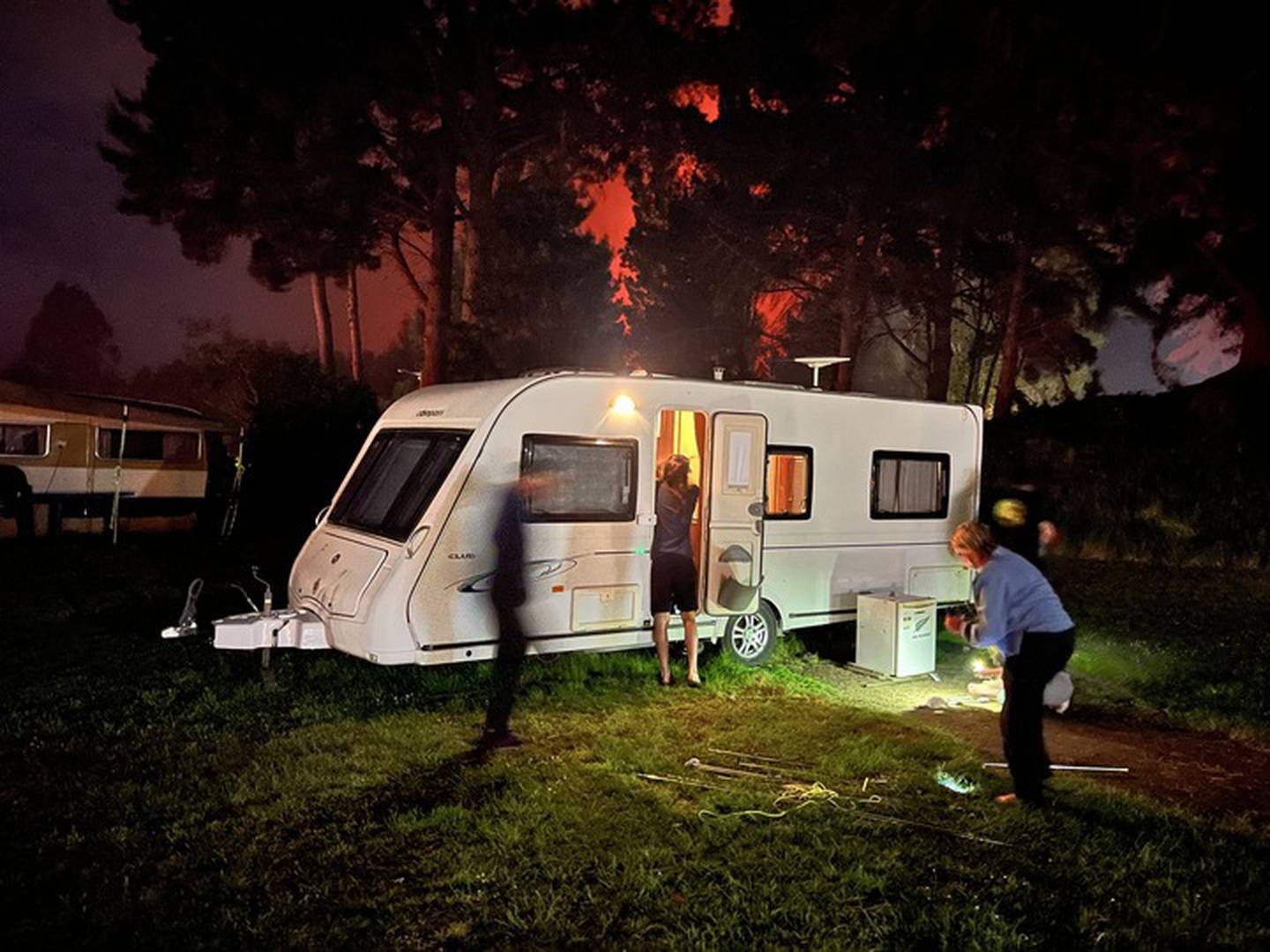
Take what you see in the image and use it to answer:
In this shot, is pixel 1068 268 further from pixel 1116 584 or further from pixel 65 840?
pixel 65 840

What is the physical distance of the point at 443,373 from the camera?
21.1 m

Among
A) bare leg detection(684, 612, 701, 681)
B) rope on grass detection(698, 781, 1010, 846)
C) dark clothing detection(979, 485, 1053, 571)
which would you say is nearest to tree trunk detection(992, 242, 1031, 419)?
dark clothing detection(979, 485, 1053, 571)

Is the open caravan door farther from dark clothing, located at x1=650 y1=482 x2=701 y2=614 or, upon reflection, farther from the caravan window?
the caravan window

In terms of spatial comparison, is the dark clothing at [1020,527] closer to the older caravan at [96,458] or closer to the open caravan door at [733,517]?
the open caravan door at [733,517]

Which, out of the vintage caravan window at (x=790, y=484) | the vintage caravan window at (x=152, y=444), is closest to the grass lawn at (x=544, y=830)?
the vintage caravan window at (x=790, y=484)

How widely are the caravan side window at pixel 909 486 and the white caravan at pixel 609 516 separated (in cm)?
2

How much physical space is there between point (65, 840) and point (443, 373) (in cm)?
1679

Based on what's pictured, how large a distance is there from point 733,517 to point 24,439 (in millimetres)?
14385

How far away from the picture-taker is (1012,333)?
1045 inches

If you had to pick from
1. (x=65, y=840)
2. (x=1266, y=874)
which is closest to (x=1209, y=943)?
(x=1266, y=874)

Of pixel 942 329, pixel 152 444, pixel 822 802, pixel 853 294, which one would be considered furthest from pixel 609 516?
pixel 942 329

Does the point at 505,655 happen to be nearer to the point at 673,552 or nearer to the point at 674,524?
the point at 673,552

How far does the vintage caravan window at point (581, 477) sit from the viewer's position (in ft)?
24.8

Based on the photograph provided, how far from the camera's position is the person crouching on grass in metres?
5.21
